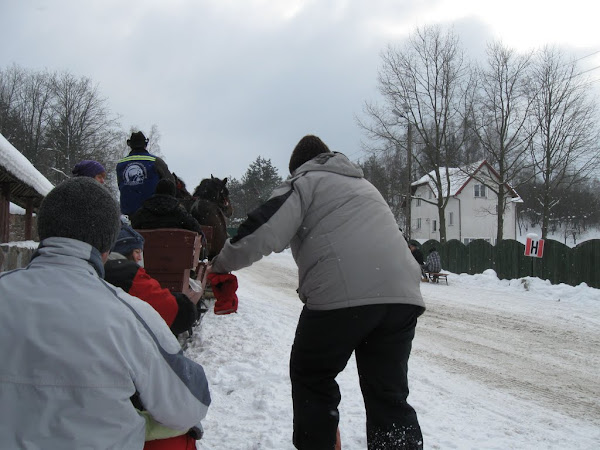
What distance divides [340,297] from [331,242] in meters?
0.30

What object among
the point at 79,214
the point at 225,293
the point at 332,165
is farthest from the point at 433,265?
the point at 79,214

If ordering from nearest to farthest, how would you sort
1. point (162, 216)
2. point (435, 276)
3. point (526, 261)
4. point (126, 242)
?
point (126, 242)
point (162, 216)
point (435, 276)
point (526, 261)

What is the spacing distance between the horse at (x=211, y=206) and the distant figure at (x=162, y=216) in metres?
0.99

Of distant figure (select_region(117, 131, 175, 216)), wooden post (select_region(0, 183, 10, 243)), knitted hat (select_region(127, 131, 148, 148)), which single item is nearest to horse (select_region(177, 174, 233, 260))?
distant figure (select_region(117, 131, 175, 216))

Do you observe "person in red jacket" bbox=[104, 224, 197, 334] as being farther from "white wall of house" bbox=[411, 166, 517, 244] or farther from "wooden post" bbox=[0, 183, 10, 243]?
"white wall of house" bbox=[411, 166, 517, 244]

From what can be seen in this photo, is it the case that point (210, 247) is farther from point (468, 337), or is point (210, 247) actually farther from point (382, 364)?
point (468, 337)

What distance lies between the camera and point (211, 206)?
511 cm

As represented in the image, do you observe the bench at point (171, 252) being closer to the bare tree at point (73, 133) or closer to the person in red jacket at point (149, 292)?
the person in red jacket at point (149, 292)

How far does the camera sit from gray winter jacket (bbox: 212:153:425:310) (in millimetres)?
2480

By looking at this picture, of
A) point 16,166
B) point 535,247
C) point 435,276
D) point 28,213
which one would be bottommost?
point 435,276

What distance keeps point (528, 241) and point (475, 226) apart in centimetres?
3345

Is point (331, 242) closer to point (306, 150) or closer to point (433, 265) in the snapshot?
point (306, 150)

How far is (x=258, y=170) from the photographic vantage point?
236 feet

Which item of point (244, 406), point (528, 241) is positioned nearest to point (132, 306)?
point (244, 406)
